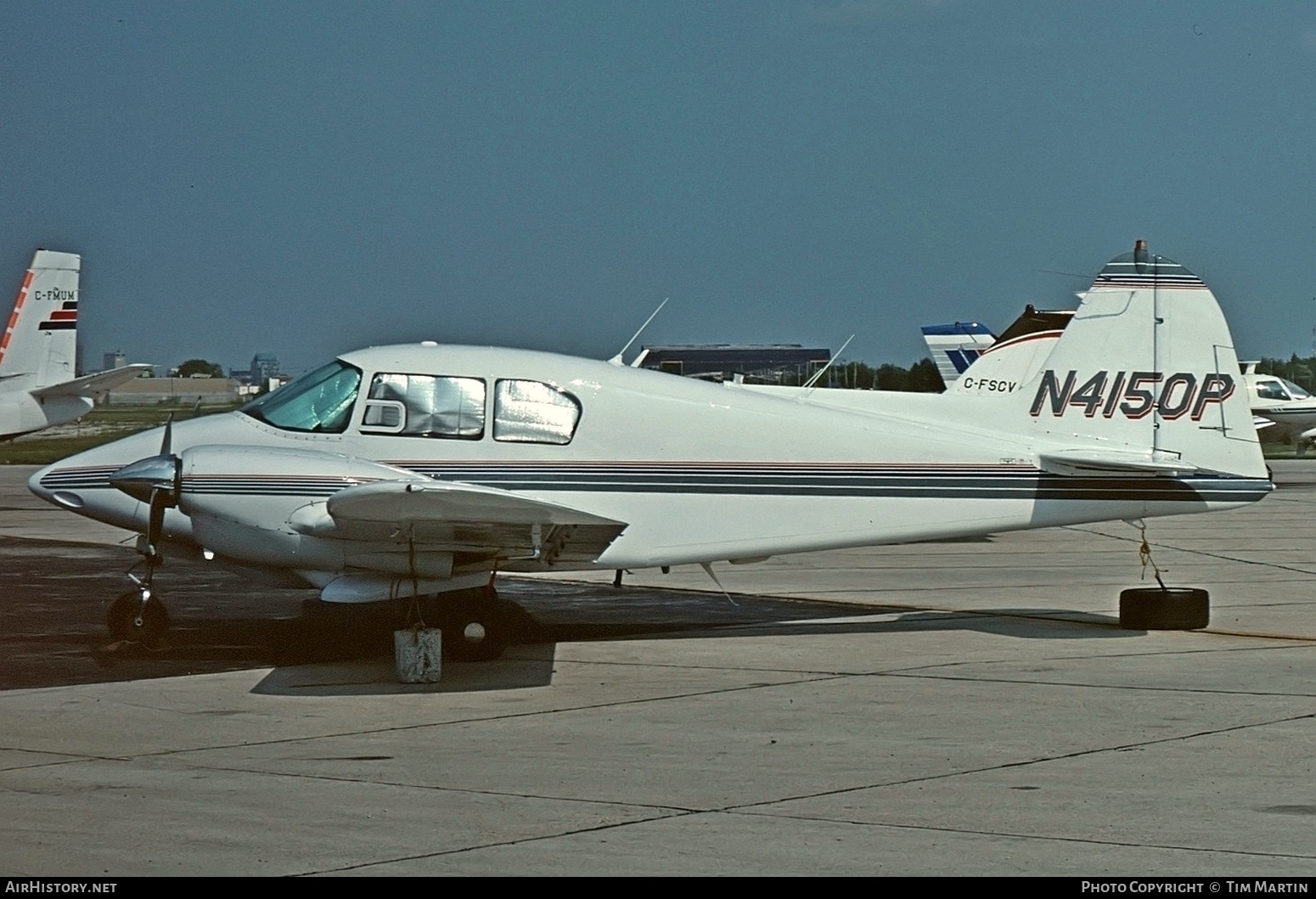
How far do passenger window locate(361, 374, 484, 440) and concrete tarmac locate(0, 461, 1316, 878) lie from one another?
1.83 metres

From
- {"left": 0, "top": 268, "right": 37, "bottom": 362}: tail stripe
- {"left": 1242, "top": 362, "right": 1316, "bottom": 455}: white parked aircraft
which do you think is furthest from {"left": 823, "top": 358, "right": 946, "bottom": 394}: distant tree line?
{"left": 0, "top": 268, "right": 37, "bottom": 362}: tail stripe

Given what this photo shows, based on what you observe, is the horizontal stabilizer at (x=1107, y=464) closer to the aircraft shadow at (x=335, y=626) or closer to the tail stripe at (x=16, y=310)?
the aircraft shadow at (x=335, y=626)

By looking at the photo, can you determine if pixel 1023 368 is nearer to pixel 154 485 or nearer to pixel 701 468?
pixel 701 468

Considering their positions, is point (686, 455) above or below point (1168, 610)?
above

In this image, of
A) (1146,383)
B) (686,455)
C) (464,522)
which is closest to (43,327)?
(686,455)

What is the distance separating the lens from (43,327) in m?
33.5

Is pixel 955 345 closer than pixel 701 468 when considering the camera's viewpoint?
No

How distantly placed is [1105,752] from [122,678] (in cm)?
670

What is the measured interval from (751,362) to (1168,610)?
18694 millimetres

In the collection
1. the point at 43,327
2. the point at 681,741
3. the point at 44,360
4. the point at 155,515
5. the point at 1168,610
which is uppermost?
the point at 43,327

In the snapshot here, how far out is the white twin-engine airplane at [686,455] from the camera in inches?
461

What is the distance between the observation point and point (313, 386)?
12.2 m

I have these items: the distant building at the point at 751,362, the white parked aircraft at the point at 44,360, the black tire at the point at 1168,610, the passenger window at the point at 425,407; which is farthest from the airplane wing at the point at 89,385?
the black tire at the point at 1168,610

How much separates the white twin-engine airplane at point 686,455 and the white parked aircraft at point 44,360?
21701 millimetres
